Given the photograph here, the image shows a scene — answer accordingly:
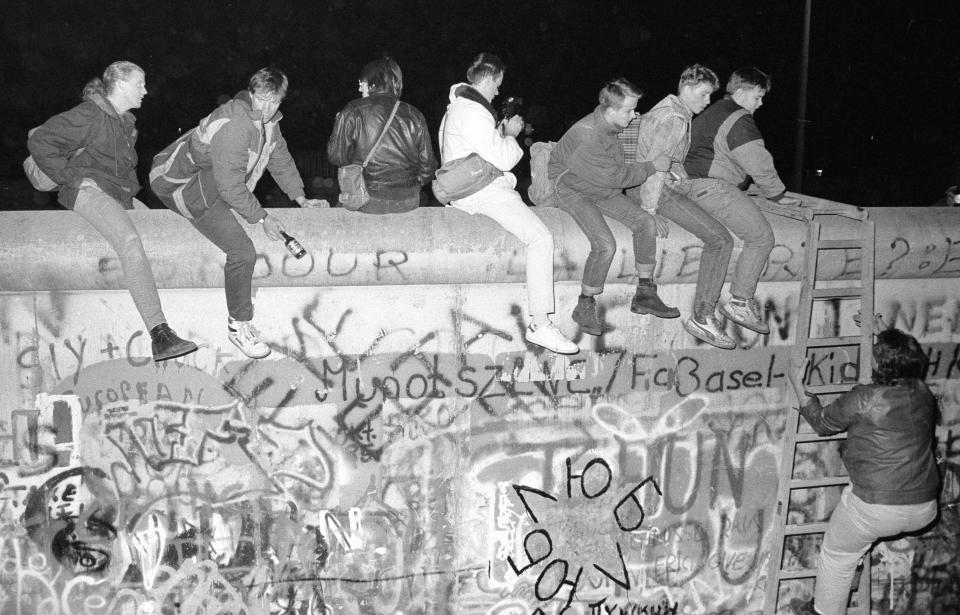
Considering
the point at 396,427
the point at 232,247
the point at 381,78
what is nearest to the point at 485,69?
the point at 381,78

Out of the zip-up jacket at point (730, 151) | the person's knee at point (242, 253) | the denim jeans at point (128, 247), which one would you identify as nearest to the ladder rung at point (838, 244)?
the zip-up jacket at point (730, 151)

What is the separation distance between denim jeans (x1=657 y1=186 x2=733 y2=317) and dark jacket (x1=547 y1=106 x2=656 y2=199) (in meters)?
0.32

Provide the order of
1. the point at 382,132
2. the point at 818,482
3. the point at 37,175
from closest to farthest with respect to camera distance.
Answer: the point at 37,175
the point at 382,132
the point at 818,482

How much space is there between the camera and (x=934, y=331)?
6.55 m

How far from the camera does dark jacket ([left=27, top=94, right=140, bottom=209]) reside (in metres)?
5.12

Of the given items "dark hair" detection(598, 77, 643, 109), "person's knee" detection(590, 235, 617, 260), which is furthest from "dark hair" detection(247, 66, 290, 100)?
"person's knee" detection(590, 235, 617, 260)

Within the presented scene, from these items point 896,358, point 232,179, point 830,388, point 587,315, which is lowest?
point 830,388

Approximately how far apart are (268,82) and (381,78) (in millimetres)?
792

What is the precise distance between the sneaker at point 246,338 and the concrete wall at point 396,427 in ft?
0.68

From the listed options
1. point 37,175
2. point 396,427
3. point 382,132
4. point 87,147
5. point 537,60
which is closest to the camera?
point 87,147

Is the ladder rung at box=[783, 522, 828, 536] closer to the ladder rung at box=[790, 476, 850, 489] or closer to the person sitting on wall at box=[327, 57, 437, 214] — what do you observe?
the ladder rung at box=[790, 476, 850, 489]

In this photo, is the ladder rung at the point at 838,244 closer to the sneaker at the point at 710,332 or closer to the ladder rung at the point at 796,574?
the sneaker at the point at 710,332

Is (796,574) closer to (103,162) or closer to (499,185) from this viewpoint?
(499,185)

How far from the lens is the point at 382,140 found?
18.5ft
